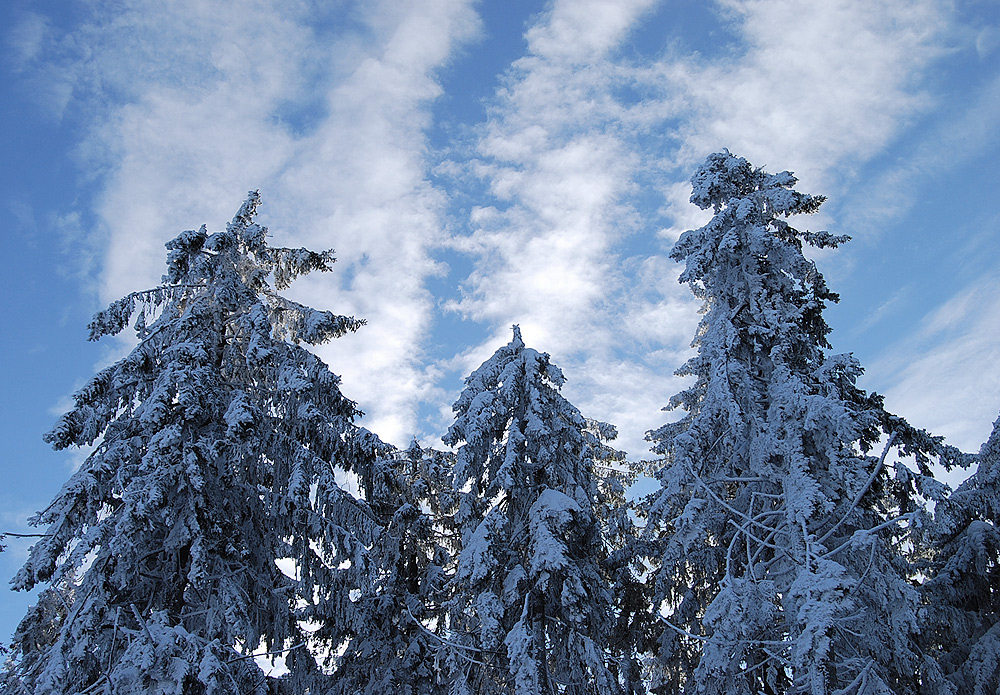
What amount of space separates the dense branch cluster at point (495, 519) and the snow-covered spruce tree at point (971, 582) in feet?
0.17

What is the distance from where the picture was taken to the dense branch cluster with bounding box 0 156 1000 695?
32.3 feet

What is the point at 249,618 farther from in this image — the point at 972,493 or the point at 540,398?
the point at 972,493

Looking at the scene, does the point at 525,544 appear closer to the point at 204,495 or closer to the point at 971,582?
the point at 204,495

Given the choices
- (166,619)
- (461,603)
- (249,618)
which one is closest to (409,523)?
(461,603)

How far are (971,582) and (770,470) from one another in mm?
5328

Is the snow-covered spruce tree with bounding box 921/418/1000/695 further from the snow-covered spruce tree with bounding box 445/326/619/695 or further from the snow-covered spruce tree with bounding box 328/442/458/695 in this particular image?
the snow-covered spruce tree with bounding box 328/442/458/695

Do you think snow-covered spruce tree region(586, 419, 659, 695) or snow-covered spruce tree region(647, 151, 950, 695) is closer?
snow-covered spruce tree region(647, 151, 950, 695)

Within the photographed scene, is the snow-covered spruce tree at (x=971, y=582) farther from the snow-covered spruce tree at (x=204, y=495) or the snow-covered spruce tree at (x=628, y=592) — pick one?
the snow-covered spruce tree at (x=204, y=495)

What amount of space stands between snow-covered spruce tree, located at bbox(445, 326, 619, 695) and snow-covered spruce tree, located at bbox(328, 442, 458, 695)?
1.49 metres

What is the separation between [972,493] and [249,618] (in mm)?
13603

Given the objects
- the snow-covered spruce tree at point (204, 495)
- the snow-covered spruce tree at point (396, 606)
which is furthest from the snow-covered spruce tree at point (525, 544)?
the snow-covered spruce tree at point (204, 495)

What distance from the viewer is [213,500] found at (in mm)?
11789

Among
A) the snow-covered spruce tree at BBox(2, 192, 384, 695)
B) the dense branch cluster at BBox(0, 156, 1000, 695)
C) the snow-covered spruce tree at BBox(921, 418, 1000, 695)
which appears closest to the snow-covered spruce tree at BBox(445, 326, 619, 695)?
the dense branch cluster at BBox(0, 156, 1000, 695)

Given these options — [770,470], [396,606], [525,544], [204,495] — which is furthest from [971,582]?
[204,495]
